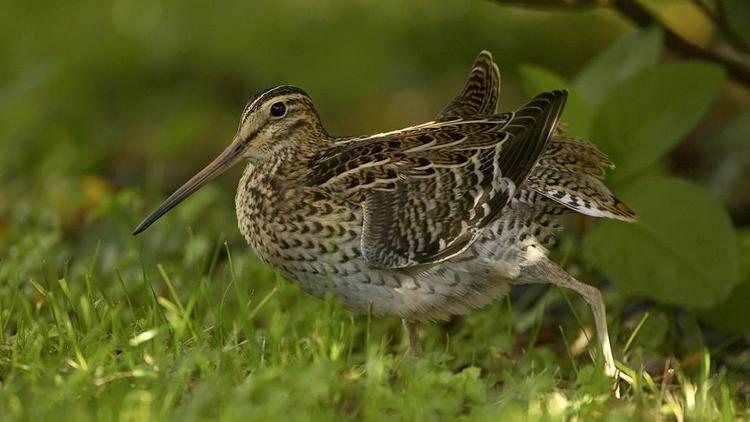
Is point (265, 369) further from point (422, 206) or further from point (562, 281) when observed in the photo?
point (562, 281)

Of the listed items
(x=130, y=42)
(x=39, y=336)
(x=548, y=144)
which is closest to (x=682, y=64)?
(x=548, y=144)

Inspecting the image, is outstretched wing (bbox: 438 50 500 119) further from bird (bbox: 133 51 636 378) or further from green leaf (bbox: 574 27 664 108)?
green leaf (bbox: 574 27 664 108)

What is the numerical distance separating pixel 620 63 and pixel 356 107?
3581mm

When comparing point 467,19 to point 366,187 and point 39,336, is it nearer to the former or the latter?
point 366,187

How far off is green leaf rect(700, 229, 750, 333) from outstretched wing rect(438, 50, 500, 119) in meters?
1.25

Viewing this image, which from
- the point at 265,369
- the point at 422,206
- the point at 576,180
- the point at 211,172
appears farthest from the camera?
the point at 211,172

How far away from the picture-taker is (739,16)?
5641 mm

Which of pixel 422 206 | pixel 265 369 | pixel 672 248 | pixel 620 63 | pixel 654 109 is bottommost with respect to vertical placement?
pixel 672 248

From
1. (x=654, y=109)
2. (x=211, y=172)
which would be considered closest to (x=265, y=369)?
(x=211, y=172)

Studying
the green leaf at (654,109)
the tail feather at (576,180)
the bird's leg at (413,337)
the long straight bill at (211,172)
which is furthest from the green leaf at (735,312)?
the long straight bill at (211,172)

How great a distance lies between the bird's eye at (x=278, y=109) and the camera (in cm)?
514

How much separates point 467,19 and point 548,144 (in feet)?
14.6

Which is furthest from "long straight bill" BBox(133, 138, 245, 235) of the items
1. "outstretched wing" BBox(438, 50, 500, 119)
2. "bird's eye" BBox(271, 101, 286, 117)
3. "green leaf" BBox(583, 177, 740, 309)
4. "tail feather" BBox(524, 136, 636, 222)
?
"green leaf" BBox(583, 177, 740, 309)

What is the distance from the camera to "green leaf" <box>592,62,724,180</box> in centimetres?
527
